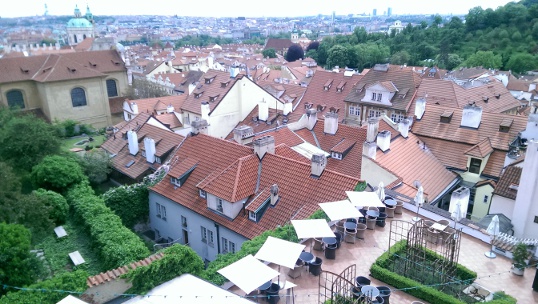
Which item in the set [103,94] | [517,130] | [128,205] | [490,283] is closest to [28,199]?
[128,205]

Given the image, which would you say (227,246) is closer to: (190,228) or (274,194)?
(190,228)

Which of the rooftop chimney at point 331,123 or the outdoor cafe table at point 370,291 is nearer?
the outdoor cafe table at point 370,291

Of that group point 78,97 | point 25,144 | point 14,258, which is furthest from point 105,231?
point 78,97

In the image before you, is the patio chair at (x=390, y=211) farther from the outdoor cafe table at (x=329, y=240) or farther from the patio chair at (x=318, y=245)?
the patio chair at (x=318, y=245)

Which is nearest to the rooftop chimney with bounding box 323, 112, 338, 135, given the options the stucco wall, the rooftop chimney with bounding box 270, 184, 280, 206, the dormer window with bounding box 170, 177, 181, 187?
the rooftop chimney with bounding box 270, 184, 280, 206

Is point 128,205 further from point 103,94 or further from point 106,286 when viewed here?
point 103,94

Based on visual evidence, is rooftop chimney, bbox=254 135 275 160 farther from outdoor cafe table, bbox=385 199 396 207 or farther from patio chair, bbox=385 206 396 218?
patio chair, bbox=385 206 396 218

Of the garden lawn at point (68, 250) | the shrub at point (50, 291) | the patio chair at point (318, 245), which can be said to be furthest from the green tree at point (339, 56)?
the shrub at point (50, 291)
